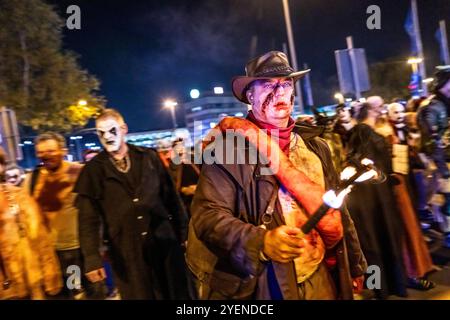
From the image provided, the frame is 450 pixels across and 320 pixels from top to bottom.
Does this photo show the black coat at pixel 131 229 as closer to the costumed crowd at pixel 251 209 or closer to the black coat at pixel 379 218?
the costumed crowd at pixel 251 209

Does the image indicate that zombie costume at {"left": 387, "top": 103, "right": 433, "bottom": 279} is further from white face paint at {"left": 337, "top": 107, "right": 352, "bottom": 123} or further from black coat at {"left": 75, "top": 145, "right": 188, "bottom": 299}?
black coat at {"left": 75, "top": 145, "right": 188, "bottom": 299}

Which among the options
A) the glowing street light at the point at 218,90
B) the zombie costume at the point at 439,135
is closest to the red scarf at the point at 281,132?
the zombie costume at the point at 439,135

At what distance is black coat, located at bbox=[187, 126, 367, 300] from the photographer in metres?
2.11

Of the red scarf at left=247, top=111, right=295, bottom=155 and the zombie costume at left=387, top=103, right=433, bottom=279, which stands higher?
the red scarf at left=247, top=111, right=295, bottom=155

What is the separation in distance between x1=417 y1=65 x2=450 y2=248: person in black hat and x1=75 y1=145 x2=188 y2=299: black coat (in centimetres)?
362

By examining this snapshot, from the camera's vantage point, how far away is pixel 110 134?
4090 mm

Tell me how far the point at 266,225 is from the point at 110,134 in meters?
2.31

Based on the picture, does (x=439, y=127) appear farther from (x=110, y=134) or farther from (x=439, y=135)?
(x=110, y=134)

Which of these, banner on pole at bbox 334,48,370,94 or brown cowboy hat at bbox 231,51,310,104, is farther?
banner on pole at bbox 334,48,370,94

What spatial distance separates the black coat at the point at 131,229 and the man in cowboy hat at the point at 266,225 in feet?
4.83

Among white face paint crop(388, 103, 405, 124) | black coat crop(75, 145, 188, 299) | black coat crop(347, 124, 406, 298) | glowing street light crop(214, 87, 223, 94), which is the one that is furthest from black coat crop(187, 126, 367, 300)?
glowing street light crop(214, 87, 223, 94)

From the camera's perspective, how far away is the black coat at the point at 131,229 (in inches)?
154
